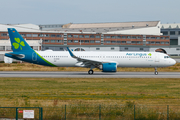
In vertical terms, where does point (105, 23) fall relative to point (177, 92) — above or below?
above

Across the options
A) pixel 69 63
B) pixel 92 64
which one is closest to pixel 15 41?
pixel 69 63

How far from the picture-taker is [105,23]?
18175cm

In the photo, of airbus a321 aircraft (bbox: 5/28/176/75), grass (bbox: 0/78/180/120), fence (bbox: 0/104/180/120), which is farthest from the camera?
airbus a321 aircraft (bbox: 5/28/176/75)

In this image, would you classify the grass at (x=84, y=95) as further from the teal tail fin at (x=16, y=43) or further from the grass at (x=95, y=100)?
the teal tail fin at (x=16, y=43)

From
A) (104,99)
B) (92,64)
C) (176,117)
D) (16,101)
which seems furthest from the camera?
(92,64)

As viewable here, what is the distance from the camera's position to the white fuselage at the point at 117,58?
48.1 metres

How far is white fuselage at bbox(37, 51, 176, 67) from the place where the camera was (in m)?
48.1

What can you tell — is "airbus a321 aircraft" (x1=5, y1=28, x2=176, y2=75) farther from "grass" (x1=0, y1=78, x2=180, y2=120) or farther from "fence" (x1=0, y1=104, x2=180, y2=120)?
"fence" (x1=0, y1=104, x2=180, y2=120)

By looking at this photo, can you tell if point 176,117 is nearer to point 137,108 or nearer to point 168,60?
point 137,108

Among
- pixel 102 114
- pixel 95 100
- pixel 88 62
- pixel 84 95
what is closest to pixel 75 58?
pixel 88 62

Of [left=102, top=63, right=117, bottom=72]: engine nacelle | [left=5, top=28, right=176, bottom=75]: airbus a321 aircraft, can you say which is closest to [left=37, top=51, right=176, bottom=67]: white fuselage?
[left=5, top=28, right=176, bottom=75]: airbus a321 aircraft

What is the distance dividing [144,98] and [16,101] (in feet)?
38.9

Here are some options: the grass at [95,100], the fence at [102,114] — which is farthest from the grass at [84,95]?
the fence at [102,114]

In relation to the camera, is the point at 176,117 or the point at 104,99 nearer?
the point at 176,117
